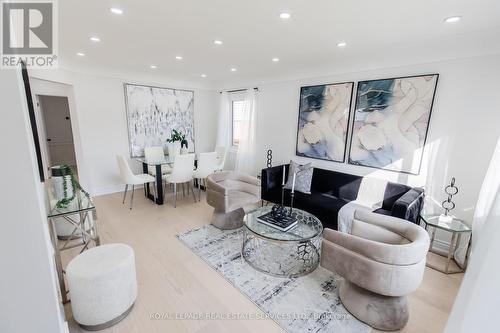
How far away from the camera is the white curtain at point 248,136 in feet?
15.8

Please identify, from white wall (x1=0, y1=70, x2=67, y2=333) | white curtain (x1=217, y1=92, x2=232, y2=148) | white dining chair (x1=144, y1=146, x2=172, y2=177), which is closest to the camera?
white wall (x1=0, y1=70, x2=67, y2=333)

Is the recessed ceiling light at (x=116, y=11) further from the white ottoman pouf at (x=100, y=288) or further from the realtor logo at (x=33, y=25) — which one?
the white ottoman pouf at (x=100, y=288)

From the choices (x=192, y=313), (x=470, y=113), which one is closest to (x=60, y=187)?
(x=192, y=313)

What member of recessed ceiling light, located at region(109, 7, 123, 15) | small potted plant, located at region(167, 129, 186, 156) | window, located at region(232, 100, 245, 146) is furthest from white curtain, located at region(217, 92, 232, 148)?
recessed ceiling light, located at region(109, 7, 123, 15)

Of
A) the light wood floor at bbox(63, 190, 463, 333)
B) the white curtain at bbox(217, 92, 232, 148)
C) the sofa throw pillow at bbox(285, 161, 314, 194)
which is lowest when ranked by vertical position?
the light wood floor at bbox(63, 190, 463, 333)

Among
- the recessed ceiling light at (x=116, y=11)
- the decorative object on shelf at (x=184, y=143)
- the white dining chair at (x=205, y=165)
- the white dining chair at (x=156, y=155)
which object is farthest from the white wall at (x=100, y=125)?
the recessed ceiling light at (x=116, y=11)

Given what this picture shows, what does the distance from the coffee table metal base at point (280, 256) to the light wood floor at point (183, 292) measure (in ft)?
1.55

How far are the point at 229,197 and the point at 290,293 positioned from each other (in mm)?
1493

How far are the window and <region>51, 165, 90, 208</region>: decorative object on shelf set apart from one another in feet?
12.2

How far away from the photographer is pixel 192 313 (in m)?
1.82

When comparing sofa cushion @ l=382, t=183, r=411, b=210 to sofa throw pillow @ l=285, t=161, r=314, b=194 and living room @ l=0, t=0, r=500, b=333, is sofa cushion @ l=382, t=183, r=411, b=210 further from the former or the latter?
sofa throw pillow @ l=285, t=161, r=314, b=194

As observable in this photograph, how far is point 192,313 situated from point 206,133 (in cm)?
471

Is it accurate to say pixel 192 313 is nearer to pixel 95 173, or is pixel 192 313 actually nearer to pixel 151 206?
pixel 151 206

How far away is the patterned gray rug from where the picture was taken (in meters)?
1.74
